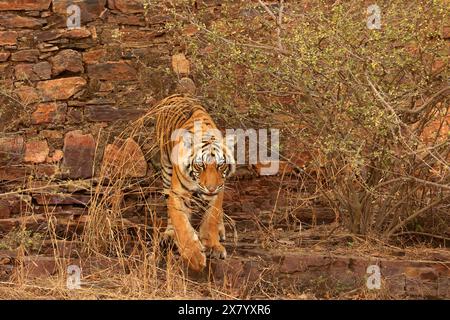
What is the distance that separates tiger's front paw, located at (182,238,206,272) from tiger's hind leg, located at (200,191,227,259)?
0.76 feet

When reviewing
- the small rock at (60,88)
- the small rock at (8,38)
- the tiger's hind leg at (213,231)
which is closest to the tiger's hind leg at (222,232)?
the tiger's hind leg at (213,231)

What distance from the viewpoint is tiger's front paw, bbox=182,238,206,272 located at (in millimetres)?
6508

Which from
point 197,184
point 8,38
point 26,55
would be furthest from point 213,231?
point 8,38

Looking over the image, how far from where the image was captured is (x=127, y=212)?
26.3ft

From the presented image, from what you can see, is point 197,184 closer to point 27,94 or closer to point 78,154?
point 78,154

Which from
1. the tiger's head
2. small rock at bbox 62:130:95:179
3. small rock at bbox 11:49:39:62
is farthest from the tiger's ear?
small rock at bbox 11:49:39:62

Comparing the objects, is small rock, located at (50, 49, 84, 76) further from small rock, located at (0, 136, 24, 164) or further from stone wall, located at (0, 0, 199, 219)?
small rock, located at (0, 136, 24, 164)

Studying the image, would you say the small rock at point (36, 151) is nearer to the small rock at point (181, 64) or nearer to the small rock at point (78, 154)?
the small rock at point (78, 154)

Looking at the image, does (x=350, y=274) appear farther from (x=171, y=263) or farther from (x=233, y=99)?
(x=233, y=99)

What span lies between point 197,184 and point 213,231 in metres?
0.38

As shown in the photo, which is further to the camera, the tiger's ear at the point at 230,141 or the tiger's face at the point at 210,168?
the tiger's ear at the point at 230,141

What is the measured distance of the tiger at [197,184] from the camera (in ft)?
21.9

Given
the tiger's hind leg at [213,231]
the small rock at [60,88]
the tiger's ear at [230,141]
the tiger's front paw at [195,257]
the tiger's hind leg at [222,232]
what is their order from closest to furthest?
the tiger's front paw at [195,257] → the tiger's hind leg at [213,231] → the tiger's ear at [230,141] → the tiger's hind leg at [222,232] → the small rock at [60,88]

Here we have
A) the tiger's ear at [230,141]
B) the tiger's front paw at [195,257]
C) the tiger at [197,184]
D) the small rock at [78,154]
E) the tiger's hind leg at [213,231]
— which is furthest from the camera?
the small rock at [78,154]
